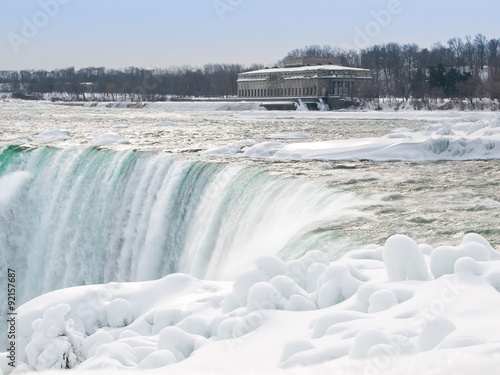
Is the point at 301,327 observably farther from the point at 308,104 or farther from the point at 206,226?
the point at 308,104

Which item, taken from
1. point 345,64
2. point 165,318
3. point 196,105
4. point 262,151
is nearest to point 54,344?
point 165,318

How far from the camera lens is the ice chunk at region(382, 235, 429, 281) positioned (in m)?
5.10

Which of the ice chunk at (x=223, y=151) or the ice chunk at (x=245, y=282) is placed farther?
the ice chunk at (x=223, y=151)

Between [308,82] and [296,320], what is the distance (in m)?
77.8

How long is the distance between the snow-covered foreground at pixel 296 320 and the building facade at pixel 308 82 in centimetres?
6330

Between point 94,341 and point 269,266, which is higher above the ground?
point 269,266

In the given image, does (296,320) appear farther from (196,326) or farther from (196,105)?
(196,105)

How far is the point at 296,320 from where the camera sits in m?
4.74

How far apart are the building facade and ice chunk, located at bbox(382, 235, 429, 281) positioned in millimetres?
63489

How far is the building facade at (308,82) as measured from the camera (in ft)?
246

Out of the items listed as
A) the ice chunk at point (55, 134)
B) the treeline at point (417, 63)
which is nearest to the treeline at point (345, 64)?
the treeline at point (417, 63)

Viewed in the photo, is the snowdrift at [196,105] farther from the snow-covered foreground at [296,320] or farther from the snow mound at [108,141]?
the snow-covered foreground at [296,320]

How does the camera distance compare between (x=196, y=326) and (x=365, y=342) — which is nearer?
(x=365, y=342)

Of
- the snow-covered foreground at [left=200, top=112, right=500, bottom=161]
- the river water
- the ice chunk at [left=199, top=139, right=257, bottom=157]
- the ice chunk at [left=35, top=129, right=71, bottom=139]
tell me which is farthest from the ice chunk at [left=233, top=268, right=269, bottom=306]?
the ice chunk at [left=35, top=129, right=71, bottom=139]
